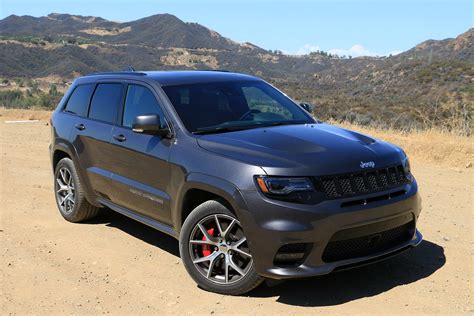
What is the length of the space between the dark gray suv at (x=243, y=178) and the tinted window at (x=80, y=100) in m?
0.38

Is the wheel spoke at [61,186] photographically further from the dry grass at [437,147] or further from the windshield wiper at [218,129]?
the dry grass at [437,147]

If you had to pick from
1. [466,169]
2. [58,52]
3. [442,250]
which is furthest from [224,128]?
[58,52]

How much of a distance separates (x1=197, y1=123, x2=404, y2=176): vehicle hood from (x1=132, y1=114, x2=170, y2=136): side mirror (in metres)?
0.44

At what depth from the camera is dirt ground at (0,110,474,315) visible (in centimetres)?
440

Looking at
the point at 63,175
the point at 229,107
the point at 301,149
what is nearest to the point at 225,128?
the point at 229,107

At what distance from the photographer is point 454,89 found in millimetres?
35688

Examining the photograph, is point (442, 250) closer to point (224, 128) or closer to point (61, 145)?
point (224, 128)

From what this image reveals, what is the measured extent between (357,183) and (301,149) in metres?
0.51

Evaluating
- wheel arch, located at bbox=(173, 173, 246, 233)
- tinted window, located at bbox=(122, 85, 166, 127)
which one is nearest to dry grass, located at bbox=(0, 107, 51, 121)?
tinted window, located at bbox=(122, 85, 166, 127)

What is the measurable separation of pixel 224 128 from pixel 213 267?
1280mm

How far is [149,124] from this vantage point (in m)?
4.99

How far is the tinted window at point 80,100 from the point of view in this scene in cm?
664

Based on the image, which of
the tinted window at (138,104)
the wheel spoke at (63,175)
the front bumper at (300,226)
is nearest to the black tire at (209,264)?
the front bumper at (300,226)

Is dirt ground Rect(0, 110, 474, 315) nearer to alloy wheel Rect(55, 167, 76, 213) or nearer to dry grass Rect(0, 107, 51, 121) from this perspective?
alloy wheel Rect(55, 167, 76, 213)
